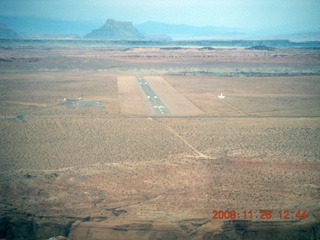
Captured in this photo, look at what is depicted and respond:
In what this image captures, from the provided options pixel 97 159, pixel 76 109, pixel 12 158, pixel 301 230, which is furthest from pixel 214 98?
pixel 301 230

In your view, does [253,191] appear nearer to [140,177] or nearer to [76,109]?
[140,177]

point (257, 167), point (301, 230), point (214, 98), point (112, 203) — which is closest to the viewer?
point (301, 230)

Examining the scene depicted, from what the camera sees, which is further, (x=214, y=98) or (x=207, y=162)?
(x=214, y=98)

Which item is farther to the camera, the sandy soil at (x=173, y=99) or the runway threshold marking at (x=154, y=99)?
the runway threshold marking at (x=154, y=99)
